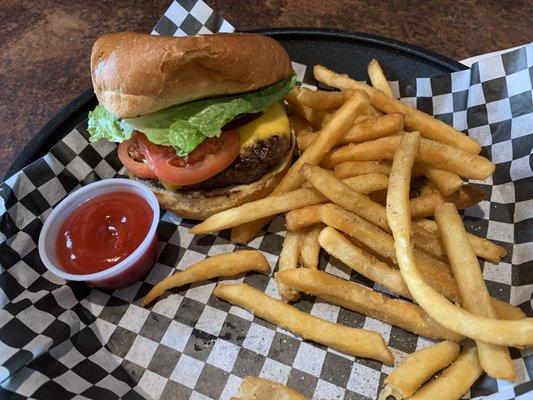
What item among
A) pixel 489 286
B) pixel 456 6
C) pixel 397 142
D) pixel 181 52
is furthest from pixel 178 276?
pixel 456 6

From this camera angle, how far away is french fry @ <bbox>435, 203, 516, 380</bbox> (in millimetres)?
1684

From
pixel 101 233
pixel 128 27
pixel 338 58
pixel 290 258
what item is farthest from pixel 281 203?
pixel 128 27

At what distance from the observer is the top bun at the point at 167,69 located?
213cm

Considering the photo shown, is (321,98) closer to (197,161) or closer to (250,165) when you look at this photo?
(250,165)

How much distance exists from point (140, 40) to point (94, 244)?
94 cm

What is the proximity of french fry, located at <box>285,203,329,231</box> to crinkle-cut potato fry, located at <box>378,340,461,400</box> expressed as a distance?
666 mm

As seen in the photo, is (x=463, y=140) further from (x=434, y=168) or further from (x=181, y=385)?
(x=181, y=385)

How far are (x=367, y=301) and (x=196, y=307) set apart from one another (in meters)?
0.80

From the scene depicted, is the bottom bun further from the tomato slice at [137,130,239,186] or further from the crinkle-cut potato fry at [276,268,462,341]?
the crinkle-cut potato fry at [276,268,462,341]

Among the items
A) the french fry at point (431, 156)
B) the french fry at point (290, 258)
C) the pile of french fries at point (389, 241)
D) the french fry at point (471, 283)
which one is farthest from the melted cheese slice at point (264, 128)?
the french fry at point (471, 283)

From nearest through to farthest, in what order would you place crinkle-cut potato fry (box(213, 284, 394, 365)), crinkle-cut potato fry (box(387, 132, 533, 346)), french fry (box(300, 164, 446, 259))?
1. crinkle-cut potato fry (box(387, 132, 533, 346))
2. crinkle-cut potato fry (box(213, 284, 394, 365))
3. french fry (box(300, 164, 446, 259))

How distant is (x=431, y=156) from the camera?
85.7 inches

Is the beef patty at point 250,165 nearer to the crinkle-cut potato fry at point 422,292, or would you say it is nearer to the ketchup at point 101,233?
the ketchup at point 101,233

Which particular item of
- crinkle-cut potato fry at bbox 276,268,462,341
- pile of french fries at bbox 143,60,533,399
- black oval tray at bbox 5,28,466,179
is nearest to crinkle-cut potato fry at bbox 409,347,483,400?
pile of french fries at bbox 143,60,533,399
